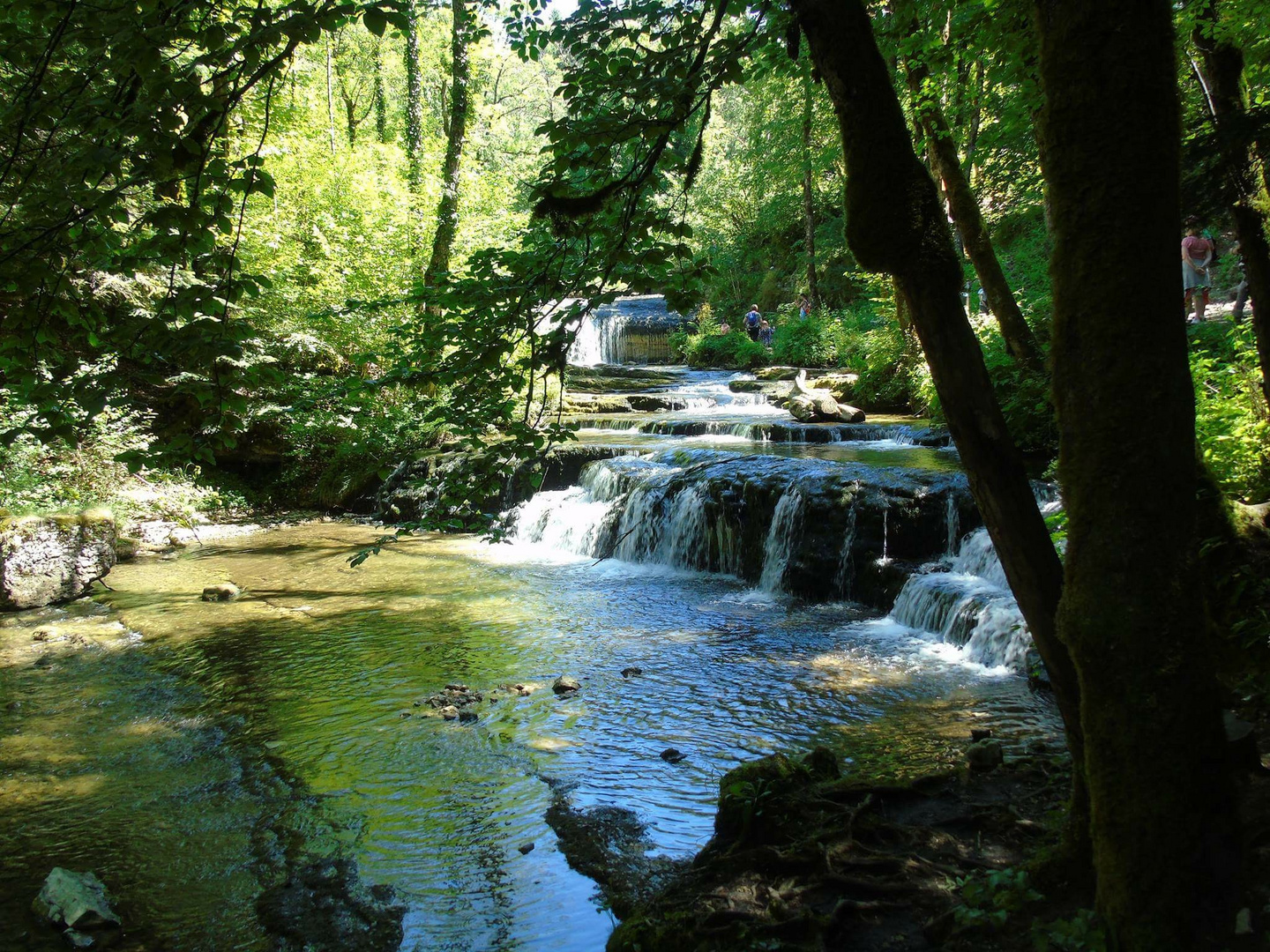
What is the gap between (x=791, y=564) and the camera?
10.7 meters

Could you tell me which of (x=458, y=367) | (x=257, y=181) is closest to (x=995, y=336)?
(x=458, y=367)

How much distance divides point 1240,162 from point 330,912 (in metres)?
6.23

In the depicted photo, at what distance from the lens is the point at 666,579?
11.6 meters

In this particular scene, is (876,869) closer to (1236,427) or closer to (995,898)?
(995,898)

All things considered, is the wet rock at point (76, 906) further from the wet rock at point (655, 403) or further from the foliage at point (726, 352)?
the foliage at point (726, 352)

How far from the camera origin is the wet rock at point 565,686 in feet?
23.4

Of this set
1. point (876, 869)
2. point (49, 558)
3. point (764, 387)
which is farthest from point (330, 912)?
point (764, 387)

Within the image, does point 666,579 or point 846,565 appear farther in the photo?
point 666,579

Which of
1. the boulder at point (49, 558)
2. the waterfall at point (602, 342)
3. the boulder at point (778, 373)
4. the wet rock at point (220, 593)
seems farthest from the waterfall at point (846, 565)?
the waterfall at point (602, 342)

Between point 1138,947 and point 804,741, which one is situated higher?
point 1138,947

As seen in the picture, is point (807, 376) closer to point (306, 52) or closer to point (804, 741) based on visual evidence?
point (306, 52)

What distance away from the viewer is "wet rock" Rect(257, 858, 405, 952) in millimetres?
3916

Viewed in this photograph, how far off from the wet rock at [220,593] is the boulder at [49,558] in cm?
141

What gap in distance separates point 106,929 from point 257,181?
12.0 ft
